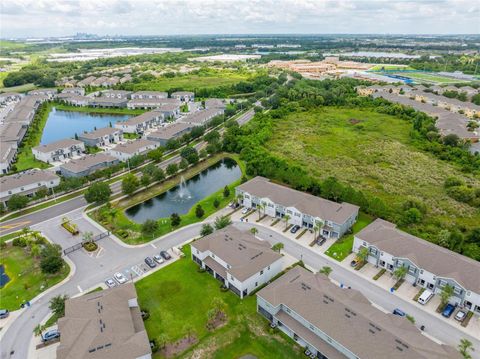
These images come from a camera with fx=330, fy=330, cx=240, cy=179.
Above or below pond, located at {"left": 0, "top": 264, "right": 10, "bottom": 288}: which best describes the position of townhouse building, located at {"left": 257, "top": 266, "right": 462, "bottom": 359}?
above

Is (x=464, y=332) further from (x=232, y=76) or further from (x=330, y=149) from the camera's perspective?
(x=232, y=76)

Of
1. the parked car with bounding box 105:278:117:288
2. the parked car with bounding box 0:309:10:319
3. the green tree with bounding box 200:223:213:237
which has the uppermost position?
the green tree with bounding box 200:223:213:237

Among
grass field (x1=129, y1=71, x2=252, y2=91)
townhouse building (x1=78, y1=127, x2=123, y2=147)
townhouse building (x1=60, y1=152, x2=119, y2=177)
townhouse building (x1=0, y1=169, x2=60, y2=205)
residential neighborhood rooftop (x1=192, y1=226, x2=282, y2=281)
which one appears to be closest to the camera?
residential neighborhood rooftop (x1=192, y1=226, x2=282, y2=281)

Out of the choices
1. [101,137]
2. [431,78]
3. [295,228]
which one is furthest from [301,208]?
[431,78]

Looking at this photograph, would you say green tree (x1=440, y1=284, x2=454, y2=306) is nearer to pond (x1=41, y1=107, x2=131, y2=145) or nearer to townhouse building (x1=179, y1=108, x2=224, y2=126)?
townhouse building (x1=179, y1=108, x2=224, y2=126)

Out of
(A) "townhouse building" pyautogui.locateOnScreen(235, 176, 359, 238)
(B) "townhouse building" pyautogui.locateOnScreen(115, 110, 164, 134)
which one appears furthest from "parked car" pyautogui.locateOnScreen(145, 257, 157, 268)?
(B) "townhouse building" pyautogui.locateOnScreen(115, 110, 164, 134)

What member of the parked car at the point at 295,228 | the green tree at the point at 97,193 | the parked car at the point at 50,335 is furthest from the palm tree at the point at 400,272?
the green tree at the point at 97,193

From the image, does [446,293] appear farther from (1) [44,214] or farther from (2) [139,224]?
(1) [44,214]

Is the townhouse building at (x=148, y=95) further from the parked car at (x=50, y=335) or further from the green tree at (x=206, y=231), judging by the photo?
the parked car at (x=50, y=335)
